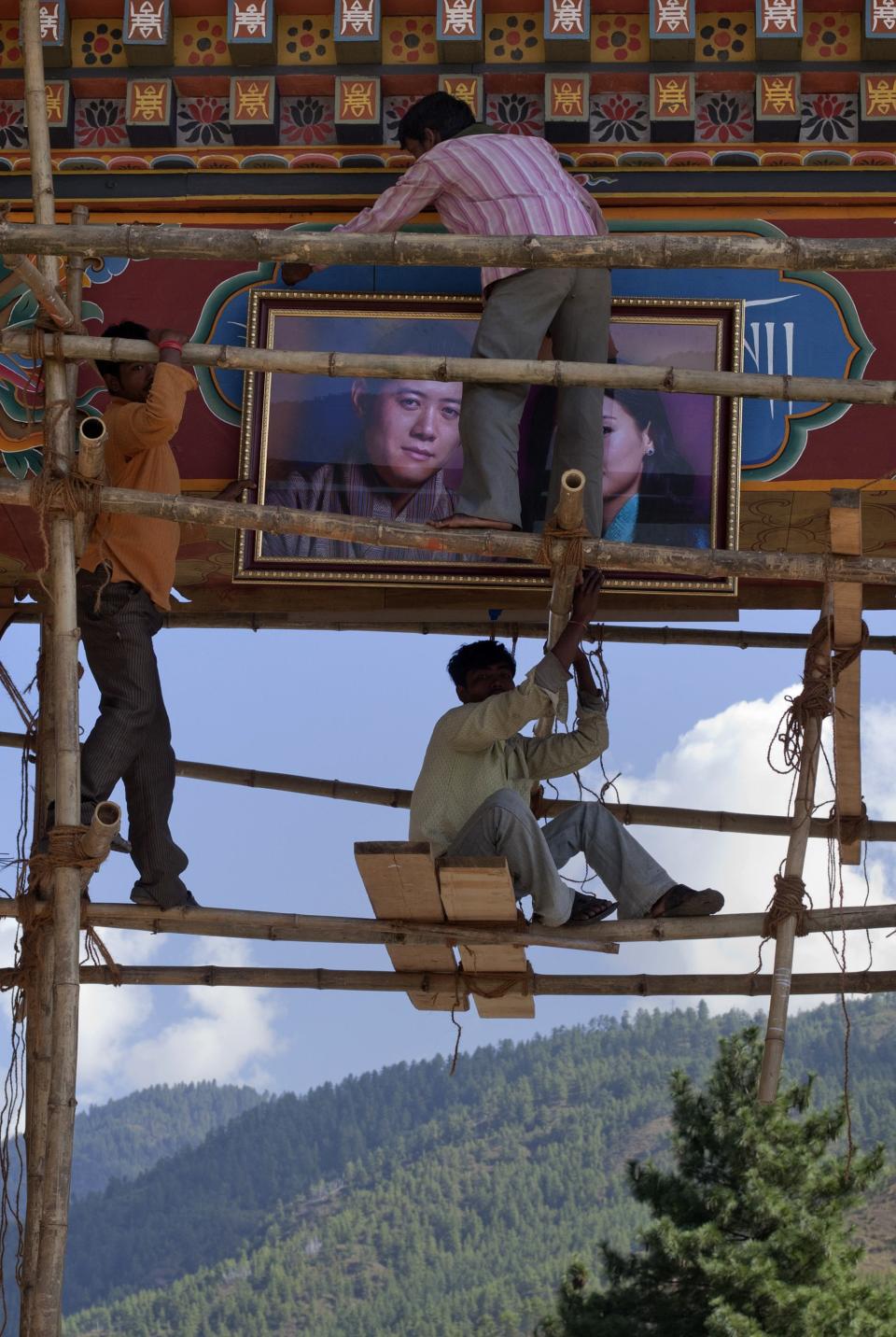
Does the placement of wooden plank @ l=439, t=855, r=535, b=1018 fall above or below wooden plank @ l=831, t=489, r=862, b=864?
below

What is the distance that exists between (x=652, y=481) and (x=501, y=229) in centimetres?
116

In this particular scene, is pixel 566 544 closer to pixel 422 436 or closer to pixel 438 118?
pixel 422 436

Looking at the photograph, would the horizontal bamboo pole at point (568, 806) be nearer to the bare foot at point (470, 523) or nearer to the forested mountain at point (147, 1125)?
the bare foot at point (470, 523)

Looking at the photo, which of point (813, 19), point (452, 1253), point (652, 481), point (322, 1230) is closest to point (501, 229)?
point (652, 481)

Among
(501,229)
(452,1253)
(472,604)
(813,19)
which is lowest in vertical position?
(472,604)

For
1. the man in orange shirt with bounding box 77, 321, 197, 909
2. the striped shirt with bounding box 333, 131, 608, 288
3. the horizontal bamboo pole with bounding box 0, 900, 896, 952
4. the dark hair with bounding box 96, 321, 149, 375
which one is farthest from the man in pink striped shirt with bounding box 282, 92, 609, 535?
the horizontal bamboo pole with bounding box 0, 900, 896, 952

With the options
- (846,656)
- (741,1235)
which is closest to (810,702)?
(846,656)

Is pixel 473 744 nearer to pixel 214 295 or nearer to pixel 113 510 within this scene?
pixel 113 510

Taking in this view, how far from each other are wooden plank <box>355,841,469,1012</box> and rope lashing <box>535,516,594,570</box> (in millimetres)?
992

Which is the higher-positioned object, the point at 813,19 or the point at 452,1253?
the point at 452,1253

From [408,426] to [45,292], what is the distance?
1777mm

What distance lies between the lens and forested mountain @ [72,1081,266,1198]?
9738 cm

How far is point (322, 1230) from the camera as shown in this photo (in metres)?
70.0

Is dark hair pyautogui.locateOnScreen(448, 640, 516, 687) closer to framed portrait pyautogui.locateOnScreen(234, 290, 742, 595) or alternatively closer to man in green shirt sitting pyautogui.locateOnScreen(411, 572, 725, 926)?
man in green shirt sitting pyautogui.locateOnScreen(411, 572, 725, 926)
